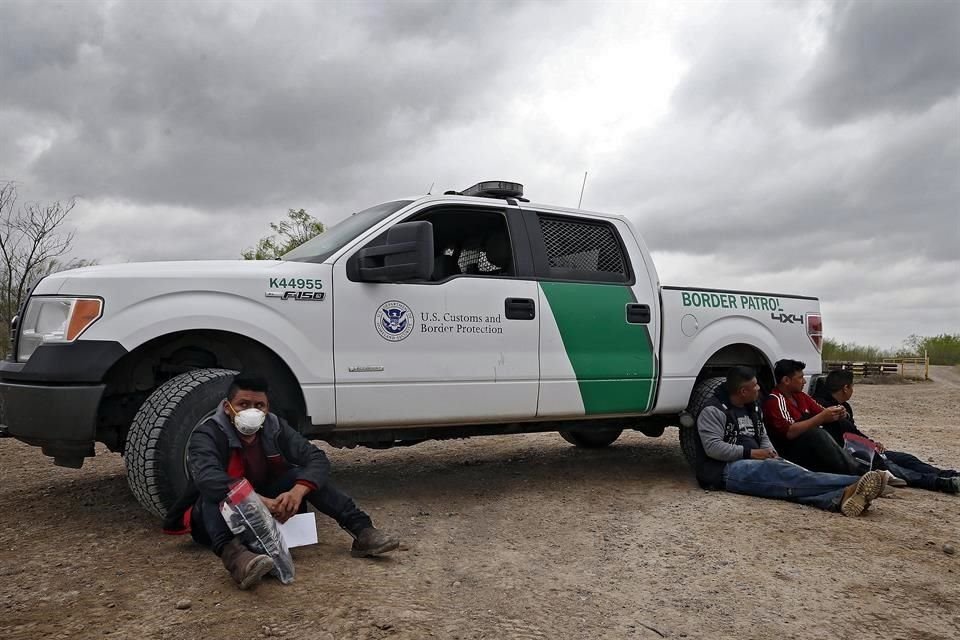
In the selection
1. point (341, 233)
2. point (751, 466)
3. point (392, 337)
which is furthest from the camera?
point (751, 466)

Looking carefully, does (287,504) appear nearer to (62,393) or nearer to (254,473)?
(254,473)

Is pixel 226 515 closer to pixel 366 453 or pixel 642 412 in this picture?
pixel 642 412

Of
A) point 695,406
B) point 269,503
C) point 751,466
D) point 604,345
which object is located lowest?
point 751,466

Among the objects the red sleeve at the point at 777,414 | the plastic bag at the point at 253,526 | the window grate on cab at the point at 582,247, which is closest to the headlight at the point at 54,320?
the plastic bag at the point at 253,526

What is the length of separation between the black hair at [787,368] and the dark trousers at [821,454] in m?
0.48

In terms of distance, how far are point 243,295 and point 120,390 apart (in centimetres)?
82

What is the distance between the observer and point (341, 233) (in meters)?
4.55

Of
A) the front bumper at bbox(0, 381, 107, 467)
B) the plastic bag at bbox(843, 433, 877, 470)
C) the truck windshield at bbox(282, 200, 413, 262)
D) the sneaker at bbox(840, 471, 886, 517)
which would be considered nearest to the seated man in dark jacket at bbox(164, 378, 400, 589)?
the front bumper at bbox(0, 381, 107, 467)

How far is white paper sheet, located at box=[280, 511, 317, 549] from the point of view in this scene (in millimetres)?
3289

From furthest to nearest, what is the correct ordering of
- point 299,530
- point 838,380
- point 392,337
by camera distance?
point 838,380 < point 392,337 < point 299,530

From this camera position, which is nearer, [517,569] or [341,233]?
[517,569]

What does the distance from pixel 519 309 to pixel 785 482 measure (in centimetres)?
200

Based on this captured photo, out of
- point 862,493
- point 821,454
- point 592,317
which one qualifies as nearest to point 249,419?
point 592,317

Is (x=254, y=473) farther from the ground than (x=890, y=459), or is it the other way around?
(x=254, y=473)
